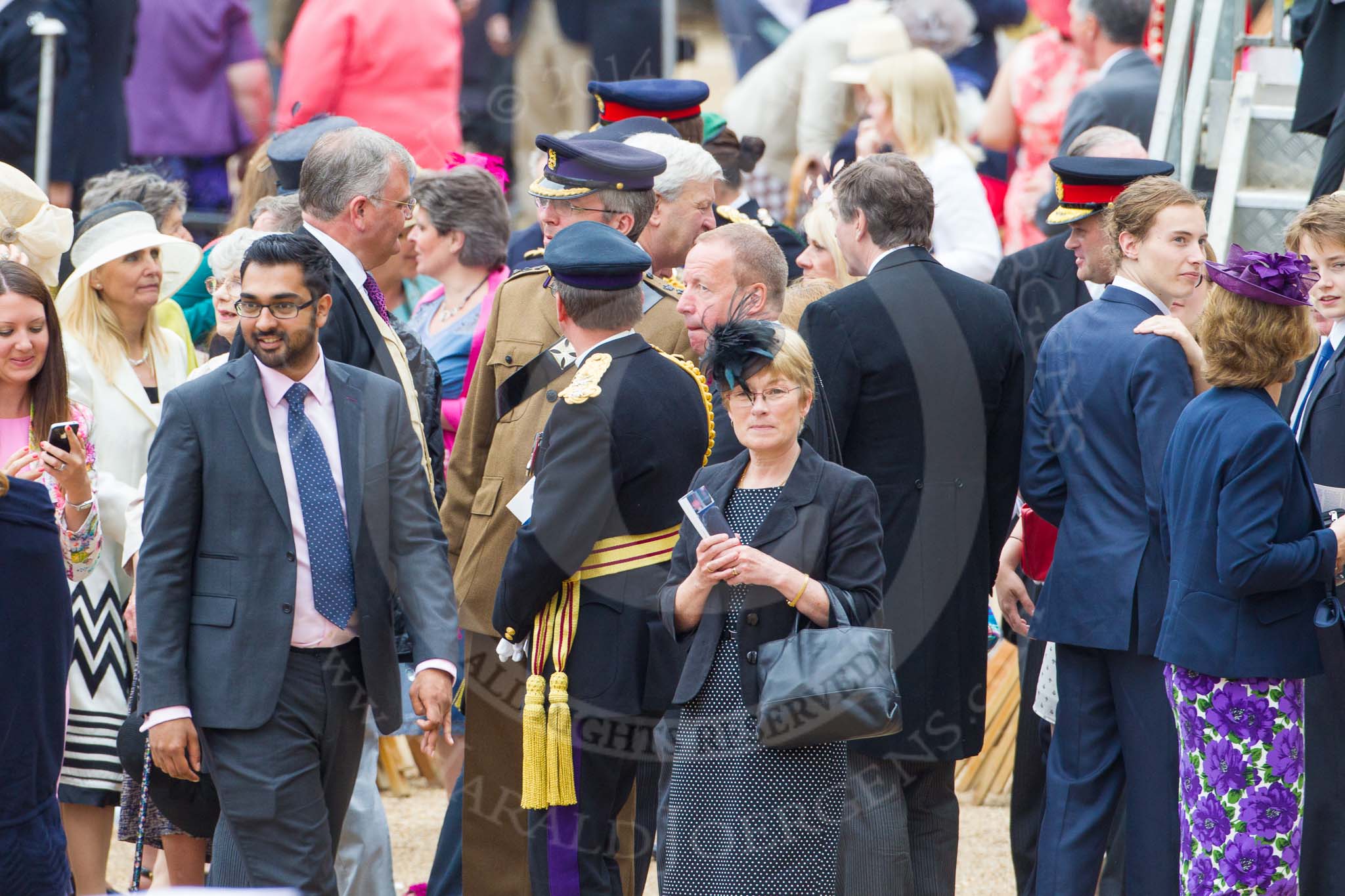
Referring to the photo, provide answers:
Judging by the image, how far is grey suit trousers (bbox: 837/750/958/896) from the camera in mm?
4312

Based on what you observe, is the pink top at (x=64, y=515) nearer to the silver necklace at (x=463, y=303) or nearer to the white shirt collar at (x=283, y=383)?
the white shirt collar at (x=283, y=383)

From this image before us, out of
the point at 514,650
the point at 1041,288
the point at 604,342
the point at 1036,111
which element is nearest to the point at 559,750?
the point at 514,650

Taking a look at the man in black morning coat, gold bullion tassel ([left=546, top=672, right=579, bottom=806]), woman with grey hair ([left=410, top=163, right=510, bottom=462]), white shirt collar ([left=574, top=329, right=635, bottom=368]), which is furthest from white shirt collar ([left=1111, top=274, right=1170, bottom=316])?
woman with grey hair ([left=410, top=163, right=510, bottom=462])

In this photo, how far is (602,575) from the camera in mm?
4410

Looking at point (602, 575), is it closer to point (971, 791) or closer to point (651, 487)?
point (651, 487)

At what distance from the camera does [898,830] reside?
438 cm

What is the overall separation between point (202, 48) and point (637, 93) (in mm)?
4136

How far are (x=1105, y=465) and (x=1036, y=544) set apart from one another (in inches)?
26.5

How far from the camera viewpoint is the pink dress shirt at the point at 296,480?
4.15 metres

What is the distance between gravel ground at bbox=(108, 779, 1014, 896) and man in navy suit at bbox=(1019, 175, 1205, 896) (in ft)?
4.12

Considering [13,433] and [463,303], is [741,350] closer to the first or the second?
[13,433]

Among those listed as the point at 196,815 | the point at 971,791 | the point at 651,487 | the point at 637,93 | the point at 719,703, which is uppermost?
the point at 637,93

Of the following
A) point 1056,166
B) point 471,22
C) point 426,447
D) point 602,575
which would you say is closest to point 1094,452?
point 1056,166

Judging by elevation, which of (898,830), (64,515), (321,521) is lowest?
(898,830)
